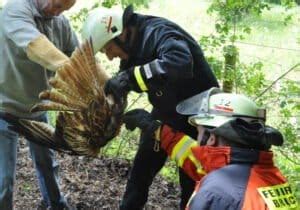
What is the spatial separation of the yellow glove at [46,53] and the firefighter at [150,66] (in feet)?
1.10

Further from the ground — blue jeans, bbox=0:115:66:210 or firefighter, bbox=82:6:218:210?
firefighter, bbox=82:6:218:210

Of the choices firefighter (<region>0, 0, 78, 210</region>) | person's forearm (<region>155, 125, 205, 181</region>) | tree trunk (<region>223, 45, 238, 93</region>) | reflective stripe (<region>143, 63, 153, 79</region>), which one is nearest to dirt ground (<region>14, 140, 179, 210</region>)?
firefighter (<region>0, 0, 78, 210</region>)

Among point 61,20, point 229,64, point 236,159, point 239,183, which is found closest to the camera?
point 239,183

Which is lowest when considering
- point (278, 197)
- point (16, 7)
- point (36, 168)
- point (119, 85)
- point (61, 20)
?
point (36, 168)

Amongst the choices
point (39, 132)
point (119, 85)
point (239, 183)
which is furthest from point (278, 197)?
point (39, 132)

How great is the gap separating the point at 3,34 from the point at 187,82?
55.6 inches

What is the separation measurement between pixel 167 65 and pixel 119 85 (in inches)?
13.3

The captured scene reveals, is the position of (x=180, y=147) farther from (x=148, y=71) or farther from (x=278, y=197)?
(x=278, y=197)

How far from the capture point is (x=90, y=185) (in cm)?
519

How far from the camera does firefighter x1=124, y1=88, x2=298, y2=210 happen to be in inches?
82.9

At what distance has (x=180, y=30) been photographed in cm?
353

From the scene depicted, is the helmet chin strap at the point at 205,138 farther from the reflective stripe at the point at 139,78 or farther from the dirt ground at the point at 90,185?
the dirt ground at the point at 90,185

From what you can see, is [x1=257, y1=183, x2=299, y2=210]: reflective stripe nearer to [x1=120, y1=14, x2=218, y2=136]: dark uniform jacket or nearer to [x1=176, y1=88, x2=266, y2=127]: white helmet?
[x1=176, y1=88, x2=266, y2=127]: white helmet

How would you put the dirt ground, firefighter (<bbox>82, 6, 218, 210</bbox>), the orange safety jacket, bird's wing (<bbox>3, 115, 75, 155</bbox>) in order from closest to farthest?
the orange safety jacket → firefighter (<bbox>82, 6, 218, 210</bbox>) → bird's wing (<bbox>3, 115, 75, 155</bbox>) → the dirt ground
